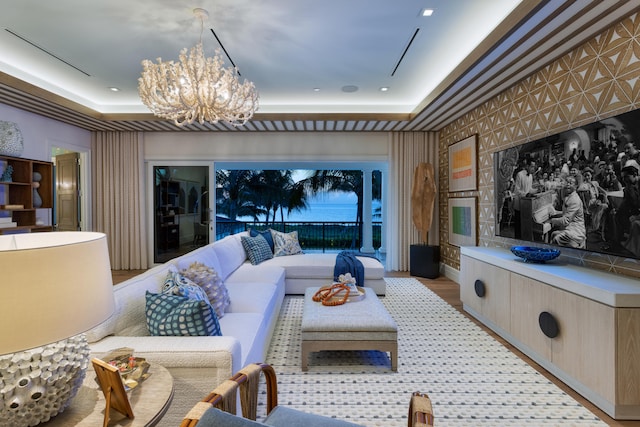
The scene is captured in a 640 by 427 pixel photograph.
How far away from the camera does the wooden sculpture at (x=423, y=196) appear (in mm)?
5395

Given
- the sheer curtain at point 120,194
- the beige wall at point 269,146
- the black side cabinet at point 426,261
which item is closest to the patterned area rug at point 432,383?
the black side cabinet at point 426,261

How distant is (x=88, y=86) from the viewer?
437cm

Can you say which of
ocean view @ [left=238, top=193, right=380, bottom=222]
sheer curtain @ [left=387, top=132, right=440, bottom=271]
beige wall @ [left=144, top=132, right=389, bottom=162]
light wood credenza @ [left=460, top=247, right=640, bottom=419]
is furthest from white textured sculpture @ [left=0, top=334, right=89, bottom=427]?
ocean view @ [left=238, top=193, right=380, bottom=222]

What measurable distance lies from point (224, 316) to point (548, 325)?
2273mm

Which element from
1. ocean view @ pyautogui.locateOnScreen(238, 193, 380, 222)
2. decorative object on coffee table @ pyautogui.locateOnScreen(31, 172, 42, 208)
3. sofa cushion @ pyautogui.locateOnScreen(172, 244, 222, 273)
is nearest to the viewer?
sofa cushion @ pyautogui.locateOnScreen(172, 244, 222, 273)

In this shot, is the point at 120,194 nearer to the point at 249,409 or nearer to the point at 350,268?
the point at 350,268

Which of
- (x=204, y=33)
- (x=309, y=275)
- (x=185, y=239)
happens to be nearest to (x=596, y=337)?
(x=309, y=275)

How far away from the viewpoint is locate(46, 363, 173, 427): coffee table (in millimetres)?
913

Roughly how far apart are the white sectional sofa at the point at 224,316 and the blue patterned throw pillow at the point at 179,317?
5 cm

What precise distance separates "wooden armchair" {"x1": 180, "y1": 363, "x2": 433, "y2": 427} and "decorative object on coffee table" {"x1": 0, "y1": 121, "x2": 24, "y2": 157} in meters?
4.55

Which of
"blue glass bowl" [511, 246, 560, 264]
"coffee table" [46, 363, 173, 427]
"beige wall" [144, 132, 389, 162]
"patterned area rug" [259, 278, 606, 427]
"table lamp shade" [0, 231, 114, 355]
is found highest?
"beige wall" [144, 132, 389, 162]

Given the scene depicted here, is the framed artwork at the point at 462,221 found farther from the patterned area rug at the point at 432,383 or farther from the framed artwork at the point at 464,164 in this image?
the patterned area rug at the point at 432,383

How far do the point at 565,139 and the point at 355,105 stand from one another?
3.10 metres

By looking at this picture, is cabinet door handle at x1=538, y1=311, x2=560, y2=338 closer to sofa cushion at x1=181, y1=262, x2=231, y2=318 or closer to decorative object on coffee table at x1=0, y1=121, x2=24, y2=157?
sofa cushion at x1=181, y1=262, x2=231, y2=318
